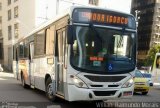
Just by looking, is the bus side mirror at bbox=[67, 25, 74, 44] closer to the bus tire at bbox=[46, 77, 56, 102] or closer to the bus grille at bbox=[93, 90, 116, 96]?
the bus grille at bbox=[93, 90, 116, 96]

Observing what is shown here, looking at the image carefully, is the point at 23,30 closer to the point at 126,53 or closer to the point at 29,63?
the point at 29,63

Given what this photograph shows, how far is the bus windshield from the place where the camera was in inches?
389

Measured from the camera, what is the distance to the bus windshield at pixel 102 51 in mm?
9891

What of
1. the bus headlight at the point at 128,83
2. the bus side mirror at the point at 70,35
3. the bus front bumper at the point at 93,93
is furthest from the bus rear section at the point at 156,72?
the bus side mirror at the point at 70,35

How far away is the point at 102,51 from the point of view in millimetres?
10086

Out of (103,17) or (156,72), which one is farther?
(156,72)

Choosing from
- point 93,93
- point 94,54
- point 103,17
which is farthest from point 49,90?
point 103,17

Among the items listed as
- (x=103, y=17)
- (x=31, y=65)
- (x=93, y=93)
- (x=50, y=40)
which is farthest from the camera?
(x=31, y=65)

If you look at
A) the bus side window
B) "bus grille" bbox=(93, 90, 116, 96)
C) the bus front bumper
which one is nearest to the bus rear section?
the bus side window

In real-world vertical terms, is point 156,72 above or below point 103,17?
below

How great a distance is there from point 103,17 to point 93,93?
2.50 metres

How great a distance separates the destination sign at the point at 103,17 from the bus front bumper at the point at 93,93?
213 cm

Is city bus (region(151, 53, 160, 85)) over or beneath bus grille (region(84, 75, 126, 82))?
beneath

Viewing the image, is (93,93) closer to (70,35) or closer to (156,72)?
(70,35)
